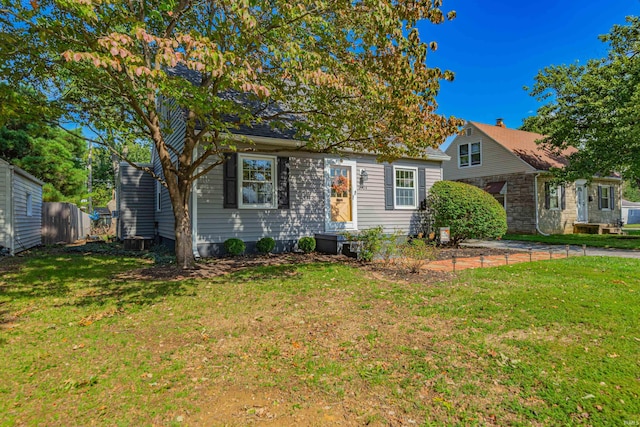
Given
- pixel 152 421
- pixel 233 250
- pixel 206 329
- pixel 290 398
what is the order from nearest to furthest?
pixel 152 421
pixel 290 398
pixel 206 329
pixel 233 250

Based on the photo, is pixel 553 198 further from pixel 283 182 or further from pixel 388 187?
pixel 283 182

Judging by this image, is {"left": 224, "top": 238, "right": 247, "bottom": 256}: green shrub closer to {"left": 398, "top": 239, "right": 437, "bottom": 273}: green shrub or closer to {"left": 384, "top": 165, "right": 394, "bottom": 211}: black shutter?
{"left": 398, "top": 239, "right": 437, "bottom": 273}: green shrub

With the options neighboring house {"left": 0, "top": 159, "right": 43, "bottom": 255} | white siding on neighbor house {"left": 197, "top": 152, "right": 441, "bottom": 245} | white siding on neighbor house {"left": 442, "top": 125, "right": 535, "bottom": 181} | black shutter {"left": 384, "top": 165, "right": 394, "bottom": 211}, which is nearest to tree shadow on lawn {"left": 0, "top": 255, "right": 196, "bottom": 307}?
white siding on neighbor house {"left": 197, "top": 152, "right": 441, "bottom": 245}

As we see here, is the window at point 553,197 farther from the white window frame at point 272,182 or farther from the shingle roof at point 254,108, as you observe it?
the white window frame at point 272,182

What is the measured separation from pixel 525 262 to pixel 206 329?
745 centimetres

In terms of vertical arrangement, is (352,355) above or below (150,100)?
below

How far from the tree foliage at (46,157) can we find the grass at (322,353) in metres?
14.5

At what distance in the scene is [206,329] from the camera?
4.02 meters

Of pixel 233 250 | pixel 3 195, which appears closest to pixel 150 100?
pixel 233 250

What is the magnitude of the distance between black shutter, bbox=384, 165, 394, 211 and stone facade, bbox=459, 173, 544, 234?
954 cm

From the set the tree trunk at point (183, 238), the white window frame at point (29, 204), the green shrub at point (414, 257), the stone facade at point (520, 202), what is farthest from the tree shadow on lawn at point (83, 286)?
the stone facade at point (520, 202)

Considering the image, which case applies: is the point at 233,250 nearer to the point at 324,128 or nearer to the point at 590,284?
the point at 324,128

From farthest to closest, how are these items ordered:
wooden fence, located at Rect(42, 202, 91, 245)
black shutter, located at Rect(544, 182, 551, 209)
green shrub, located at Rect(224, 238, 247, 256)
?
black shutter, located at Rect(544, 182, 551, 209) < wooden fence, located at Rect(42, 202, 91, 245) < green shrub, located at Rect(224, 238, 247, 256)

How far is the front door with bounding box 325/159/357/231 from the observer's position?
35.2 ft
